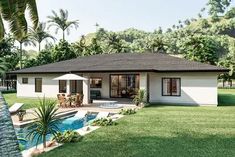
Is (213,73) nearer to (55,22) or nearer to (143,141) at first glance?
(143,141)

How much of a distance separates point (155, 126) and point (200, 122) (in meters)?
2.72

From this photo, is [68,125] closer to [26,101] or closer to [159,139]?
[159,139]

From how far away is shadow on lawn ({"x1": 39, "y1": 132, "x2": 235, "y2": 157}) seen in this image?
8953 millimetres

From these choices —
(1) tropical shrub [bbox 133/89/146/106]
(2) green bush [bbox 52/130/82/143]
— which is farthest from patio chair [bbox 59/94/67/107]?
(2) green bush [bbox 52/130/82/143]

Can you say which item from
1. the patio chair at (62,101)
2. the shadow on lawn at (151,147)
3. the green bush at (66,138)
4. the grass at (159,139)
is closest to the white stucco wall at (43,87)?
the patio chair at (62,101)

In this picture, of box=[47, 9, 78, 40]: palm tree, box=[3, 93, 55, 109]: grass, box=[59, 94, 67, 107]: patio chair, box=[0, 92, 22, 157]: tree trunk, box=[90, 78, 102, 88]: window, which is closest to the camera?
box=[0, 92, 22, 157]: tree trunk

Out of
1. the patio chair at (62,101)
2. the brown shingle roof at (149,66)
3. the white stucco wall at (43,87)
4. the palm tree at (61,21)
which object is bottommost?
the patio chair at (62,101)

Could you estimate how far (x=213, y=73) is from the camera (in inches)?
885

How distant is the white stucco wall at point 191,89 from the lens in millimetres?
22688

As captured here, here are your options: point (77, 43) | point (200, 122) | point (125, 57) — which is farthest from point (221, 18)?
point (200, 122)

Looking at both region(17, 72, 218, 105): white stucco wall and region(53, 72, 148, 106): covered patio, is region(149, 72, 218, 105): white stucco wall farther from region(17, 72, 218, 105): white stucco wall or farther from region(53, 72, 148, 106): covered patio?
region(53, 72, 148, 106): covered patio

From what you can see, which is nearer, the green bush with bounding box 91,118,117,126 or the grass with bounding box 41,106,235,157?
the grass with bounding box 41,106,235,157

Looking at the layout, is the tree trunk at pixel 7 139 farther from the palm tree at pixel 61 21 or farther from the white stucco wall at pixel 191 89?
the palm tree at pixel 61 21

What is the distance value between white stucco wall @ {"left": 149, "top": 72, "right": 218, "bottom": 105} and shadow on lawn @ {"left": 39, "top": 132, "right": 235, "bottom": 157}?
12.0m
